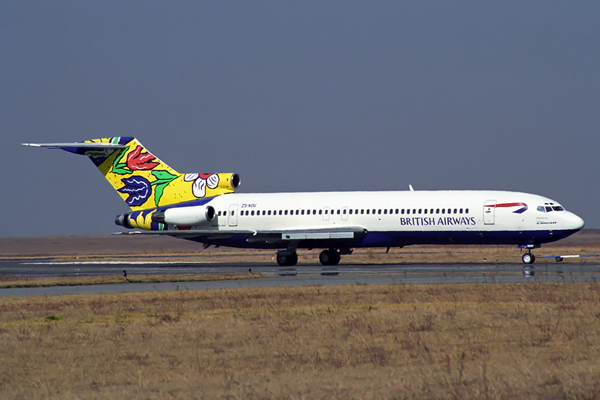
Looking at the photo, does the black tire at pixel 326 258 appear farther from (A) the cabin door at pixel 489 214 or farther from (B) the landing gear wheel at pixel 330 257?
(A) the cabin door at pixel 489 214

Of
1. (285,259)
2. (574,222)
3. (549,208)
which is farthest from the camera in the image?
(285,259)

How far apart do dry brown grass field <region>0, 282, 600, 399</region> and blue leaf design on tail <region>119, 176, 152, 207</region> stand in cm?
2860

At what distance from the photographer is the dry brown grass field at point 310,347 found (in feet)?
32.5

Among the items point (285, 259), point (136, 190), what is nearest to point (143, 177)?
point (136, 190)

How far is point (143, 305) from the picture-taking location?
20.9 metres

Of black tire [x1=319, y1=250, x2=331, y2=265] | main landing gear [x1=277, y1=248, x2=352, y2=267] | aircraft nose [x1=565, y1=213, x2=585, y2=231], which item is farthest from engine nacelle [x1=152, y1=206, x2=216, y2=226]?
aircraft nose [x1=565, y1=213, x2=585, y2=231]

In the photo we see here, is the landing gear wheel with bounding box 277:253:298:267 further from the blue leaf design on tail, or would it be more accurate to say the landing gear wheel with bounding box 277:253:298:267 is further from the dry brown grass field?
the dry brown grass field

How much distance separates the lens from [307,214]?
44750mm

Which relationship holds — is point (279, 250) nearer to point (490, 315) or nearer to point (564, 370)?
point (490, 315)

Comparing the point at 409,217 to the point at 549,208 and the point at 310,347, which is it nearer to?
the point at 549,208

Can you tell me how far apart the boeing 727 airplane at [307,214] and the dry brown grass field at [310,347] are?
60.9 ft

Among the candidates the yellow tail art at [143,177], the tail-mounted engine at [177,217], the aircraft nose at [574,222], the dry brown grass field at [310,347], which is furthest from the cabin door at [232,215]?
the dry brown grass field at [310,347]

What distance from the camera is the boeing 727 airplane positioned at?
40062 millimetres

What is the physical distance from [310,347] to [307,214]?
104 feet
